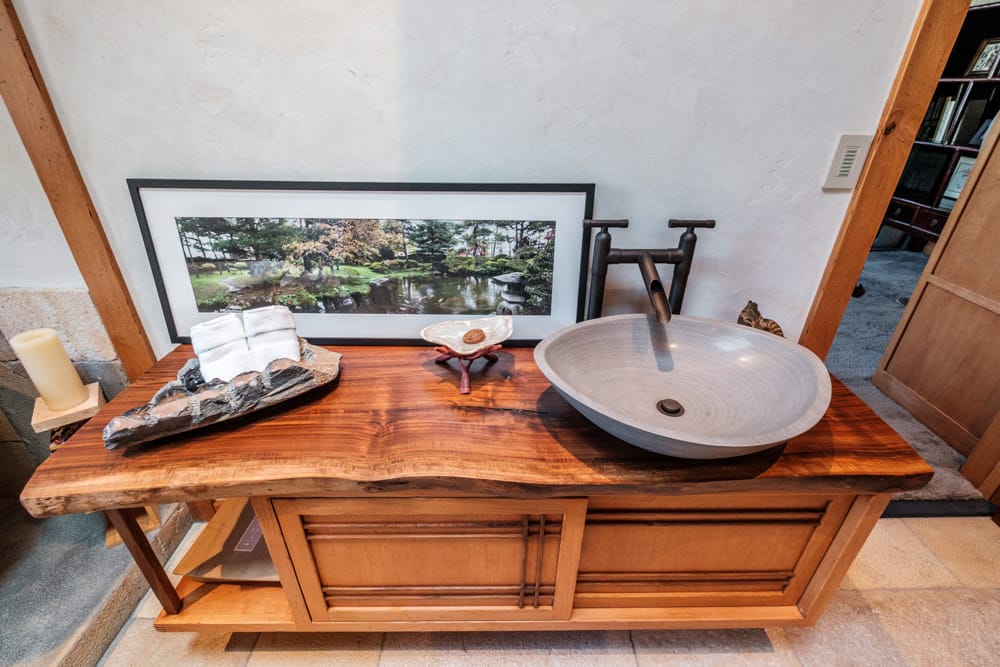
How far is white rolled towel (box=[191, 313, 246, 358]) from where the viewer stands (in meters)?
1.08

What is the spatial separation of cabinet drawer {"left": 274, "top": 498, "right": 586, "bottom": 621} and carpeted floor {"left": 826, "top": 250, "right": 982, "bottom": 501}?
146cm

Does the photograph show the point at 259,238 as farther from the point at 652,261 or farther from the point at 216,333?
the point at 652,261

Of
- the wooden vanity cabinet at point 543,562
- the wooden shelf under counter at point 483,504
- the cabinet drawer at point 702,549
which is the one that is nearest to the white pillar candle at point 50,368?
the wooden shelf under counter at point 483,504

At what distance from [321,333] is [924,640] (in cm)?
194

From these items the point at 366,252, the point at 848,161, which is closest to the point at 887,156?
the point at 848,161

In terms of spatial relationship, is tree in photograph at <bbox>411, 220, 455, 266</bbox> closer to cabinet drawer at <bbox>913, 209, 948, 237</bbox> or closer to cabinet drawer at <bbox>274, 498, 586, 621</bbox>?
cabinet drawer at <bbox>274, 498, 586, 621</bbox>

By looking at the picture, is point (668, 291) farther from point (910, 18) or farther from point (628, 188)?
point (910, 18)

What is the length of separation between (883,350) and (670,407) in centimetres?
234

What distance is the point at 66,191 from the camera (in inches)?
43.4

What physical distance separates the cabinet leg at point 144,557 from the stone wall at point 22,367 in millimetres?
527

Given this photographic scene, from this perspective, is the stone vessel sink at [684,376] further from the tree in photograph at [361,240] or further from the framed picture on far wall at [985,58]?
the framed picture on far wall at [985,58]

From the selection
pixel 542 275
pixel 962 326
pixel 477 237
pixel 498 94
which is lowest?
pixel 962 326

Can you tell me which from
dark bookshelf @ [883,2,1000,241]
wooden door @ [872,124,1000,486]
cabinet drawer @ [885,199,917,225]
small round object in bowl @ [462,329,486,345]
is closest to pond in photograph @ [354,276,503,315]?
small round object in bowl @ [462,329,486,345]

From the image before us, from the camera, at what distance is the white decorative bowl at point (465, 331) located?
44.3 inches
